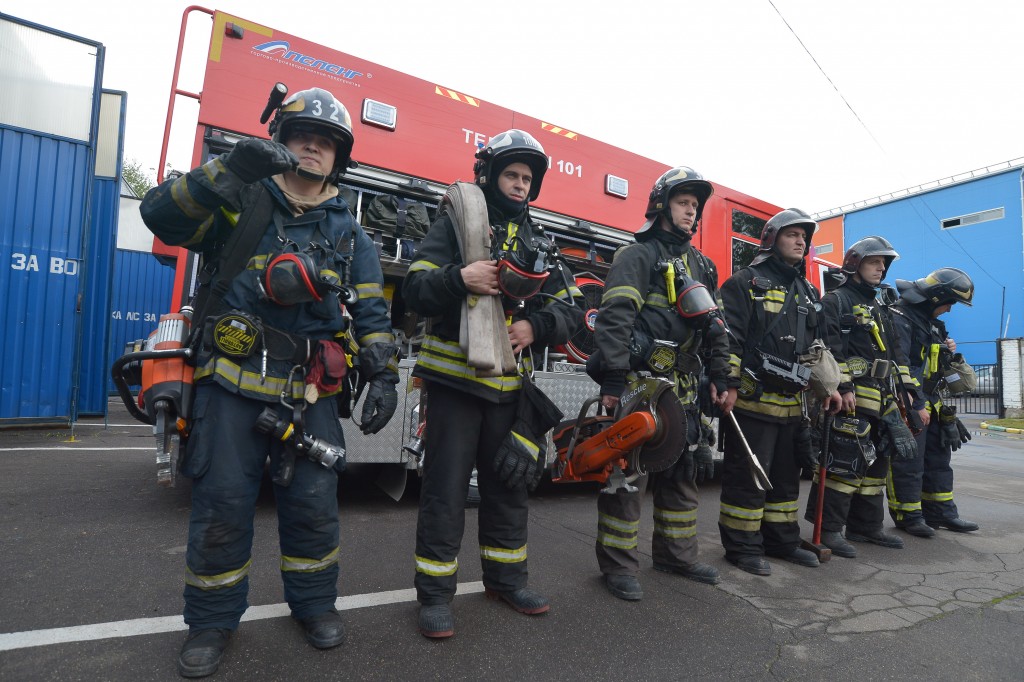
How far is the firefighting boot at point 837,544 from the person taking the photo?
153 inches

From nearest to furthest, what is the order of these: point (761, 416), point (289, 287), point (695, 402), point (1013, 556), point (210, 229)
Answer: point (289, 287) < point (210, 229) < point (695, 402) < point (761, 416) < point (1013, 556)

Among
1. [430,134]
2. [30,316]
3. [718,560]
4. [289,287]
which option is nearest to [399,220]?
[430,134]

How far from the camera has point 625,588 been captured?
9.45 feet

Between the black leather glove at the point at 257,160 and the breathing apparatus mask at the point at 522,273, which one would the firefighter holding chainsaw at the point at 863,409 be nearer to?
the breathing apparatus mask at the point at 522,273

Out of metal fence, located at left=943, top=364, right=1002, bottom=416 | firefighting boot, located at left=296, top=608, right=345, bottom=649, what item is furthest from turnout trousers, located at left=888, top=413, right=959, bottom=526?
metal fence, located at left=943, top=364, right=1002, bottom=416

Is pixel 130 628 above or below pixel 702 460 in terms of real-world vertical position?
below

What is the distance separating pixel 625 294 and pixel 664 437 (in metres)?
0.77

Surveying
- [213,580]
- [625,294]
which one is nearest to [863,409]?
[625,294]

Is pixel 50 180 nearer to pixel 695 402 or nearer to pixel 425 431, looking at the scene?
pixel 425 431

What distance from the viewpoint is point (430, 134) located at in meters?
5.14

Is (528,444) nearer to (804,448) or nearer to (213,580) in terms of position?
(213,580)

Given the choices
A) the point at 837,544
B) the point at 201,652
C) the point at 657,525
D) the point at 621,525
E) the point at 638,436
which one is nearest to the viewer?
the point at 201,652

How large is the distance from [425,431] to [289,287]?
93 cm

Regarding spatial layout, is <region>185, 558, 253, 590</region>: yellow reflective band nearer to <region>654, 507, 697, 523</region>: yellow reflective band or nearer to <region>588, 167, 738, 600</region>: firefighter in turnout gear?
<region>588, 167, 738, 600</region>: firefighter in turnout gear
